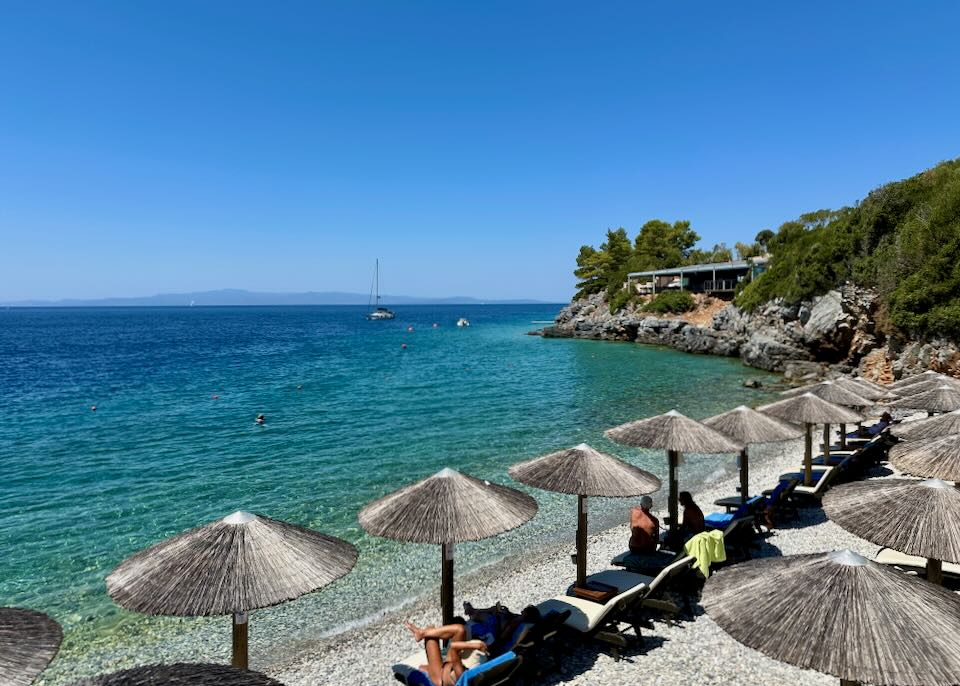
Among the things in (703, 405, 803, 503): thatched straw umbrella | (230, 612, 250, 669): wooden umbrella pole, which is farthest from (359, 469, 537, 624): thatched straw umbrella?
(703, 405, 803, 503): thatched straw umbrella

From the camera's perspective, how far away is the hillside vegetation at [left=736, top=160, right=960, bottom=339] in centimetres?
2589

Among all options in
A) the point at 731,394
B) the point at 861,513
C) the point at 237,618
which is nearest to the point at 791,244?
the point at 731,394

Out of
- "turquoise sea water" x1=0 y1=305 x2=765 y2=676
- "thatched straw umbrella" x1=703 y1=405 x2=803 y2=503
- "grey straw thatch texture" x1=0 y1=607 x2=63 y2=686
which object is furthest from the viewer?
"turquoise sea water" x1=0 y1=305 x2=765 y2=676

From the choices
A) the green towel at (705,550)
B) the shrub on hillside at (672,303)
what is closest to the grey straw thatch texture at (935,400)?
the green towel at (705,550)

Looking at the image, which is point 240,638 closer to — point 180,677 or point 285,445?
point 180,677

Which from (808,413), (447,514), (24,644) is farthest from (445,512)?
(808,413)

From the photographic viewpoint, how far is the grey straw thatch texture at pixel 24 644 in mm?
4199

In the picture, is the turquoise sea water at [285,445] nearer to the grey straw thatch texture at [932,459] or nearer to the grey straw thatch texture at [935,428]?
the grey straw thatch texture at [935,428]

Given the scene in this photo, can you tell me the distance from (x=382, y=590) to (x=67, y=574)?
21.2ft

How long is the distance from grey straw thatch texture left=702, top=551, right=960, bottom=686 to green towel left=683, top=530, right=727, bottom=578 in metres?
3.66

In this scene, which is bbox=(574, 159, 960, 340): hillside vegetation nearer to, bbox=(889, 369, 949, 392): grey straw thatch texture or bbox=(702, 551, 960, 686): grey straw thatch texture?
bbox=(889, 369, 949, 392): grey straw thatch texture

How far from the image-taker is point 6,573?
36.5 ft

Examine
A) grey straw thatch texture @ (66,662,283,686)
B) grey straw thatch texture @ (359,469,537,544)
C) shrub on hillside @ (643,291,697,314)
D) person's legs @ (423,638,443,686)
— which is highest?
shrub on hillside @ (643,291,697,314)

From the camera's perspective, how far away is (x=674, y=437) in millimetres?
9867
